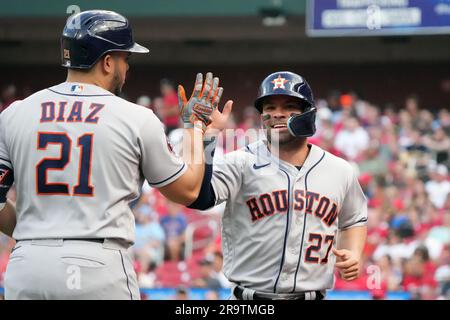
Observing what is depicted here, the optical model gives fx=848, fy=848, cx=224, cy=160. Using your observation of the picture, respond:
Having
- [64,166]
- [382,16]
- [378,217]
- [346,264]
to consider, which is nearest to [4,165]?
[64,166]

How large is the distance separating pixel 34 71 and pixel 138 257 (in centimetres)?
862

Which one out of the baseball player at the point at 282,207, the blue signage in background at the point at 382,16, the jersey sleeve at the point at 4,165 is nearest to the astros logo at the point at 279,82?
the baseball player at the point at 282,207

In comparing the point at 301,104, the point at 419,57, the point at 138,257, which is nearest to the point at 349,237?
the point at 301,104

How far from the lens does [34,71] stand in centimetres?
1822

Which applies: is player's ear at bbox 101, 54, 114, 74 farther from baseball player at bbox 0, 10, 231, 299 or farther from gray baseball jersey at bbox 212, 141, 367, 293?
gray baseball jersey at bbox 212, 141, 367, 293

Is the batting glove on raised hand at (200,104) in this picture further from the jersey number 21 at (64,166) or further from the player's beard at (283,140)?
the player's beard at (283,140)

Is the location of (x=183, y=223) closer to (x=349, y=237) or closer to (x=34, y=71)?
(x=349, y=237)

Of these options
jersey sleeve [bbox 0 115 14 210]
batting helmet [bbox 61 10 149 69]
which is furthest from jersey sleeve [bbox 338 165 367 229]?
jersey sleeve [bbox 0 115 14 210]

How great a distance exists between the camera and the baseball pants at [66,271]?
10.9 feet

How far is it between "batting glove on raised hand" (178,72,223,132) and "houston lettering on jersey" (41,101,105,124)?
0.42m

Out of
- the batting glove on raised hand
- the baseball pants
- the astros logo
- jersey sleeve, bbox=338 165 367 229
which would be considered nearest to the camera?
the baseball pants

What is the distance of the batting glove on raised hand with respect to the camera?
375 cm

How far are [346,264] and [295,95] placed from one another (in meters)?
0.91

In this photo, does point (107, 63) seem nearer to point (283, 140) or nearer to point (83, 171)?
point (83, 171)
